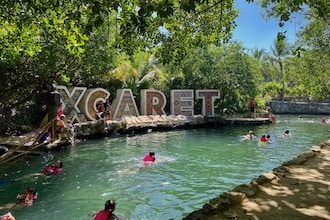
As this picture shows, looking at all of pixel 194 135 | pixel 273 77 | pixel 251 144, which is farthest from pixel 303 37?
pixel 273 77

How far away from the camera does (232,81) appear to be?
33031 millimetres

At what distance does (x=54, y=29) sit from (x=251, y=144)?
1540 centimetres

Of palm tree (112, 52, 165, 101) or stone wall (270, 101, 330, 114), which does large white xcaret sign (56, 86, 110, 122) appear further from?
stone wall (270, 101, 330, 114)

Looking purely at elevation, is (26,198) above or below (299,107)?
below

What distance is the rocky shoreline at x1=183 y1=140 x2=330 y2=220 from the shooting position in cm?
481

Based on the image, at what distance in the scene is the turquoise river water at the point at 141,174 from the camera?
10016 mm

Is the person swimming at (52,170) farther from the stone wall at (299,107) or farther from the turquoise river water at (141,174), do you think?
the stone wall at (299,107)

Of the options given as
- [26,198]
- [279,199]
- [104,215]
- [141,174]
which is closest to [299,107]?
Answer: [141,174]

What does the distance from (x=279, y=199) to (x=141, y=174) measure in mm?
8885

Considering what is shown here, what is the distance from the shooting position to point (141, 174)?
13.9 m

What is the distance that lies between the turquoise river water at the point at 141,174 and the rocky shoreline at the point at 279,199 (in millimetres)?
3588

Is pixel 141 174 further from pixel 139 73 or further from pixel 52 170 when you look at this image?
pixel 139 73

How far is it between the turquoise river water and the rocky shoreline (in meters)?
3.59

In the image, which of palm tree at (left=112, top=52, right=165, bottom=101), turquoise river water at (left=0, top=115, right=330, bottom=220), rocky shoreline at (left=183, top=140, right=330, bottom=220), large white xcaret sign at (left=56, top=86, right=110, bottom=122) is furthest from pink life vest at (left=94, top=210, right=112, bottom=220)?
palm tree at (left=112, top=52, right=165, bottom=101)
